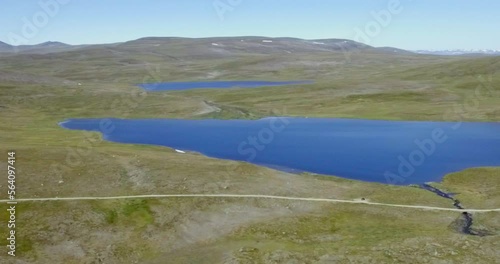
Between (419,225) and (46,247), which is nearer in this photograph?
(46,247)

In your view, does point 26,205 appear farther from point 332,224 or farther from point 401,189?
point 401,189

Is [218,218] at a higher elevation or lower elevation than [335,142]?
lower

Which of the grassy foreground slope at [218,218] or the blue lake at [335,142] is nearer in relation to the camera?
the grassy foreground slope at [218,218]

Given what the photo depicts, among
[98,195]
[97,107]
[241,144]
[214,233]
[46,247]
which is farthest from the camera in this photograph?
[97,107]

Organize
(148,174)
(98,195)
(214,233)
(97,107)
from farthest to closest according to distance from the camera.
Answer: (97,107) < (148,174) < (98,195) < (214,233)

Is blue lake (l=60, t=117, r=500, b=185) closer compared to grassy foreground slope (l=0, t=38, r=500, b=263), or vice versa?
grassy foreground slope (l=0, t=38, r=500, b=263)

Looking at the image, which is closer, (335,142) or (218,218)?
(218,218)

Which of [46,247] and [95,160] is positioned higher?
[95,160]

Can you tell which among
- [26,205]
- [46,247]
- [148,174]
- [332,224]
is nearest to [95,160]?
[148,174]
